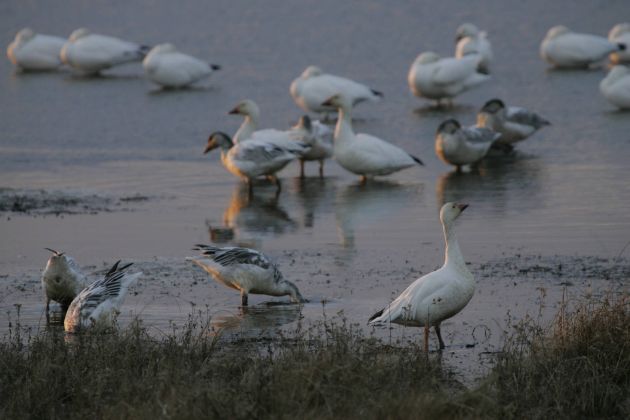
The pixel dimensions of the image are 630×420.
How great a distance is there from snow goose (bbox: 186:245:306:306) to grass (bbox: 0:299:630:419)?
1.76m

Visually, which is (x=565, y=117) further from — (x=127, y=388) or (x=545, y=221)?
(x=127, y=388)

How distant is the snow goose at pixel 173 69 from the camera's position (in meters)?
23.5

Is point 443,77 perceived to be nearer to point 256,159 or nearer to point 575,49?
point 575,49

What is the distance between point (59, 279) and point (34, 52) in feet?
60.6

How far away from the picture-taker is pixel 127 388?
657 centimetres

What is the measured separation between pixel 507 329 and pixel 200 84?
1726 cm

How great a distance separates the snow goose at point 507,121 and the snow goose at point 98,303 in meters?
9.07

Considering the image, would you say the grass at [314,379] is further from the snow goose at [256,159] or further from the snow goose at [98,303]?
the snow goose at [256,159]

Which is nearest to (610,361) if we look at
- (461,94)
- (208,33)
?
Result: (461,94)

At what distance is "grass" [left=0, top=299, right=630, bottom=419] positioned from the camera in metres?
6.21

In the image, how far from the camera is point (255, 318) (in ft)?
30.1

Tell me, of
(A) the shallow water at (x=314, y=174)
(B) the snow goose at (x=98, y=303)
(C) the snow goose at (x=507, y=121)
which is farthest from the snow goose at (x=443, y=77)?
(B) the snow goose at (x=98, y=303)

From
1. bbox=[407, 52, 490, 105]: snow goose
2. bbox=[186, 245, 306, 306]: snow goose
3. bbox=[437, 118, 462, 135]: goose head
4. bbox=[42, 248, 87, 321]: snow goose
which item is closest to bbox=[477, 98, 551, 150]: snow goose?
bbox=[437, 118, 462, 135]: goose head

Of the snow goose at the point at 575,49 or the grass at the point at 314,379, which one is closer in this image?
the grass at the point at 314,379
